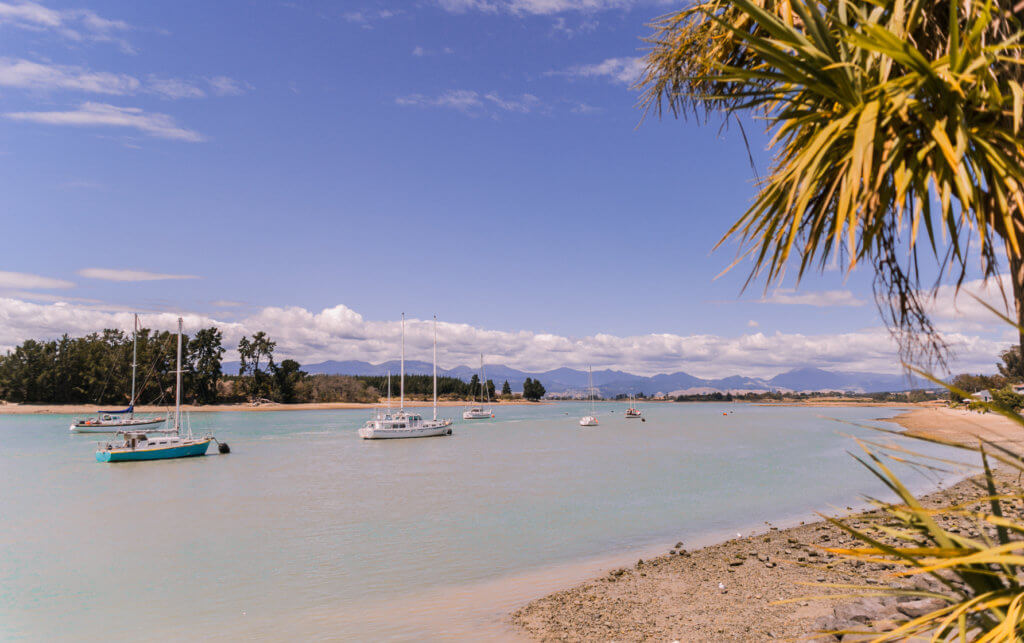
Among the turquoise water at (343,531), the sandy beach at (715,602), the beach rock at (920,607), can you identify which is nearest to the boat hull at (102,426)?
the turquoise water at (343,531)

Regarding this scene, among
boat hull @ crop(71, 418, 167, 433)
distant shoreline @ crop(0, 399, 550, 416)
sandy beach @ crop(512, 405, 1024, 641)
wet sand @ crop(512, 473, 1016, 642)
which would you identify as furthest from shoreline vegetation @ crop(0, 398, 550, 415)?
wet sand @ crop(512, 473, 1016, 642)

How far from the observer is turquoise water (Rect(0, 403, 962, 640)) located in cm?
1258

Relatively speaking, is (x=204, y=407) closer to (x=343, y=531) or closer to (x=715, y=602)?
(x=343, y=531)

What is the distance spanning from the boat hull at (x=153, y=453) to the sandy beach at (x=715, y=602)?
135 feet

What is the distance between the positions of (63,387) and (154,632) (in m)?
137

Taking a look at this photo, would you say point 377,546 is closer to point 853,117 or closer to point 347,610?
point 347,610

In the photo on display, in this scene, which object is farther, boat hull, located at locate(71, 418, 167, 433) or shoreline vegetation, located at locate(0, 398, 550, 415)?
shoreline vegetation, located at locate(0, 398, 550, 415)

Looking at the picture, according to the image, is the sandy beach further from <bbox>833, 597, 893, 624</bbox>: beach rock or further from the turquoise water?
the turquoise water

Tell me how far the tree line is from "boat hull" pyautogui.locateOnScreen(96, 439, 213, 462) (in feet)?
223

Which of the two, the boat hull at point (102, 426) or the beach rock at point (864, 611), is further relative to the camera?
the boat hull at point (102, 426)

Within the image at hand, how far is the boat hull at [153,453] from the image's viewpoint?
4259 centimetres

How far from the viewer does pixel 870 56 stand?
320 cm

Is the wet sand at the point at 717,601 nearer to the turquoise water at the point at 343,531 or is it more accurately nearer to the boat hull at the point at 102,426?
the turquoise water at the point at 343,531

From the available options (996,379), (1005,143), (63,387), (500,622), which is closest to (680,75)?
(1005,143)
